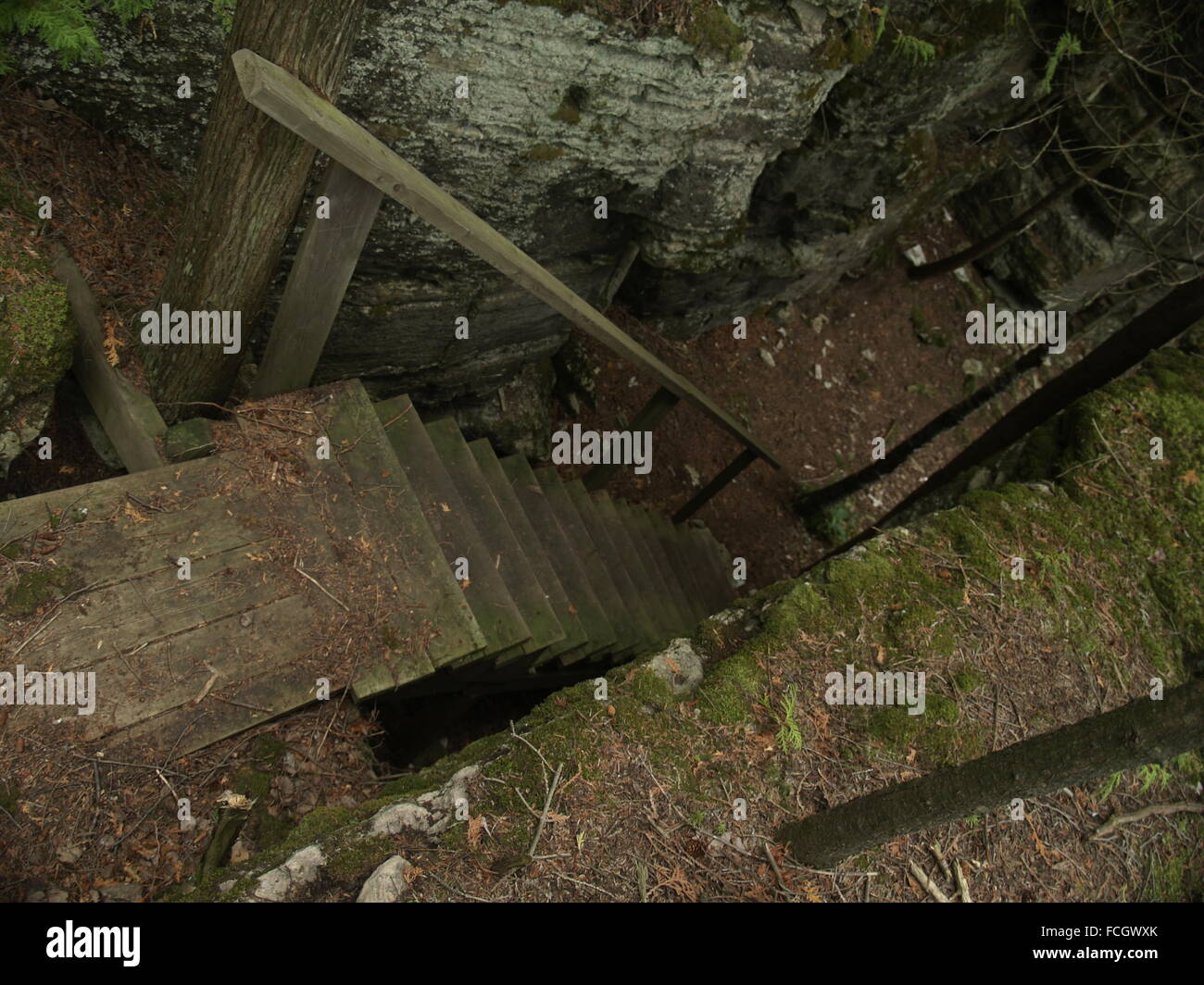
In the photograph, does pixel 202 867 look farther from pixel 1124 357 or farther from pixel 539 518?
pixel 1124 357

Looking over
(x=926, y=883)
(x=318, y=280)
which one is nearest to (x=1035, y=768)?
(x=926, y=883)

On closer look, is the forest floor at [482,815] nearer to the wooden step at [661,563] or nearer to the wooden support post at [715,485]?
the wooden step at [661,563]

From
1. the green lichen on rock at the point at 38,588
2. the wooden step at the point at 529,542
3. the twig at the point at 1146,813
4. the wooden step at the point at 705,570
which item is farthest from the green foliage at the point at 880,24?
the green lichen on rock at the point at 38,588

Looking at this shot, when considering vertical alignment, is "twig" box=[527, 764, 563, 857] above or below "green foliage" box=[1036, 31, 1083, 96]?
below

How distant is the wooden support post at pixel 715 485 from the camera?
7.37 meters

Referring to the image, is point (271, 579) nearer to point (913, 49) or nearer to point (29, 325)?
point (29, 325)

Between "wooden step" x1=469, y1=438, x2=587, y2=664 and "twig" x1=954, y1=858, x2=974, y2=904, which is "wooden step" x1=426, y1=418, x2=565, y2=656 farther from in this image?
"twig" x1=954, y1=858, x2=974, y2=904

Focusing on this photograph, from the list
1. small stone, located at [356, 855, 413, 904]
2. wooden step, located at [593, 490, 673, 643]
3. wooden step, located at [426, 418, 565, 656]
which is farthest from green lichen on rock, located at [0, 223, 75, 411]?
wooden step, located at [593, 490, 673, 643]

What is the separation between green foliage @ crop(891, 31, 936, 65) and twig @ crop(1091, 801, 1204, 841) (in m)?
5.81

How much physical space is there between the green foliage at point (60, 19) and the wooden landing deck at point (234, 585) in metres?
1.72

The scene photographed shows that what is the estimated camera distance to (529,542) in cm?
546

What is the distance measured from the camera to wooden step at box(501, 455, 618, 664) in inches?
219

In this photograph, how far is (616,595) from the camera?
606 centimetres
